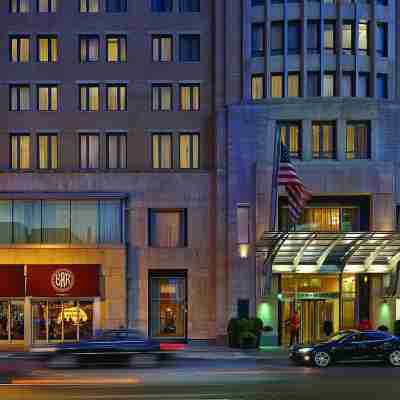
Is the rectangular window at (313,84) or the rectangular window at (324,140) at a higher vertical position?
the rectangular window at (313,84)

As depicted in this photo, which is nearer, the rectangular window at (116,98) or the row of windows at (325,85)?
the row of windows at (325,85)

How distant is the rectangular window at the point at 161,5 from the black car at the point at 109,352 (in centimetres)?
2168

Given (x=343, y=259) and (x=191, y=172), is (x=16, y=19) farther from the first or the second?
(x=343, y=259)

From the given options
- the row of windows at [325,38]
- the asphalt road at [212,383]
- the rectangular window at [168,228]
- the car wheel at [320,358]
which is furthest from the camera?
the rectangular window at [168,228]

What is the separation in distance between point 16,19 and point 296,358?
85.3 feet

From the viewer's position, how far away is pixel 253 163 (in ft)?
136

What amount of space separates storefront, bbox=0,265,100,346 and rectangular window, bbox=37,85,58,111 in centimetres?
928

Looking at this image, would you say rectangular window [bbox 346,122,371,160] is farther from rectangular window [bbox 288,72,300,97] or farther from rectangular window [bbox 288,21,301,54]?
rectangular window [bbox 288,21,301,54]

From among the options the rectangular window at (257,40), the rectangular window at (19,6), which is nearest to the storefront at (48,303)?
the rectangular window at (19,6)

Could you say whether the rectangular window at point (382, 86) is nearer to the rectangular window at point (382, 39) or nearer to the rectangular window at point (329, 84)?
the rectangular window at point (382, 39)

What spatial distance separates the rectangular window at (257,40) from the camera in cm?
4228

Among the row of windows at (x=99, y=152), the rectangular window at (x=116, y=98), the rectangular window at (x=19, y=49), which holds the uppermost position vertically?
the rectangular window at (x=19, y=49)

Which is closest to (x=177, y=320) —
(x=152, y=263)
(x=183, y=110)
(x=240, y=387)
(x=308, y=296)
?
Result: (x=152, y=263)

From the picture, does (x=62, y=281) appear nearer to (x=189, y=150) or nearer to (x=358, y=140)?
(x=189, y=150)
